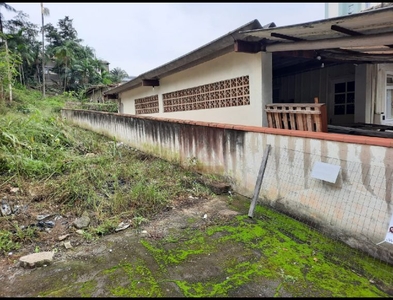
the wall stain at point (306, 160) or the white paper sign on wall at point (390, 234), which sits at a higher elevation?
the wall stain at point (306, 160)

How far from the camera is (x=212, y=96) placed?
6.64m

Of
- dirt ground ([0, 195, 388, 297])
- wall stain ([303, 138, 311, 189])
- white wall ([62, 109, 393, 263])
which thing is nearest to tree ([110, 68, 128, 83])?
white wall ([62, 109, 393, 263])

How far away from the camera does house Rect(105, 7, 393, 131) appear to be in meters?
3.73

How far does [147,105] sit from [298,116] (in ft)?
24.8

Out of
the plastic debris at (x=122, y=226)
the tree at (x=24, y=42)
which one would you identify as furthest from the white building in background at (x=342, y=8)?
the plastic debris at (x=122, y=226)

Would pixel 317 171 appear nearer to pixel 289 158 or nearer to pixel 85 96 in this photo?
pixel 289 158

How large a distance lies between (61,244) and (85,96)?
2569cm

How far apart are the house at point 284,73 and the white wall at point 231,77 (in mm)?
19

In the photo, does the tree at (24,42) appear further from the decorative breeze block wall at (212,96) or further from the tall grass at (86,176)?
the decorative breeze block wall at (212,96)

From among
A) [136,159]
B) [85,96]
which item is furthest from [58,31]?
[136,159]

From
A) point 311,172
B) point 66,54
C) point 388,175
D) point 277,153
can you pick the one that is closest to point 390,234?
point 388,175

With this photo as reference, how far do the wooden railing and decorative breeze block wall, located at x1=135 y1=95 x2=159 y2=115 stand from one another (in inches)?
233

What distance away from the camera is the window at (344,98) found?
739 cm

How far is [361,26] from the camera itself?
137 inches
